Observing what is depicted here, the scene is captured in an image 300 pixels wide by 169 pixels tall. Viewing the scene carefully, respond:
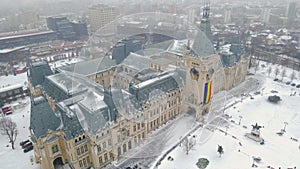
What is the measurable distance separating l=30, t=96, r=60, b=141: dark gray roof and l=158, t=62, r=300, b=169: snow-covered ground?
25218 millimetres

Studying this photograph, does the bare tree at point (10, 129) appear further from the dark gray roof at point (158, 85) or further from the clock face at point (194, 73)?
the clock face at point (194, 73)

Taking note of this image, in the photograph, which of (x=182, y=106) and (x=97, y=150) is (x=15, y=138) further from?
(x=182, y=106)

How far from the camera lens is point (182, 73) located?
66250 millimetres

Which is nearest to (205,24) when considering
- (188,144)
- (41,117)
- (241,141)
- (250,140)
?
(188,144)

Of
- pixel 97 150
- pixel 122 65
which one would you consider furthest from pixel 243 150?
pixel 122 65

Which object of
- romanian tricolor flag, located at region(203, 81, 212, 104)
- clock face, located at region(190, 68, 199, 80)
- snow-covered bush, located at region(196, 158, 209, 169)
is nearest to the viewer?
snow-covered bush, located at region(196, 158, 209, 169)

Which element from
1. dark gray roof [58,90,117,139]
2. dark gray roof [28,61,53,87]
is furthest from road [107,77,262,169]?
dark gray roof [28,61,53,87]

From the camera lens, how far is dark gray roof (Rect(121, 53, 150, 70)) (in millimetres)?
80812

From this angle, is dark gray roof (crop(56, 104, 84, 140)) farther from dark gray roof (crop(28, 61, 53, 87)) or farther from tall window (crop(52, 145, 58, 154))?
dark gray roof (crop(28, 61, 53, 87))

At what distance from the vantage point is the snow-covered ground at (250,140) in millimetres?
48594

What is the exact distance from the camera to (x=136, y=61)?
83.2 m

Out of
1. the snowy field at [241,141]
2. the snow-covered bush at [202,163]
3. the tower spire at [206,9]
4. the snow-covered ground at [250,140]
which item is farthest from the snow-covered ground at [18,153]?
the tower spire at [206,9]

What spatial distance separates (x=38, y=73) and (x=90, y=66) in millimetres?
17185

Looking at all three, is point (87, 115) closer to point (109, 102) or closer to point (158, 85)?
point (109, 102)
